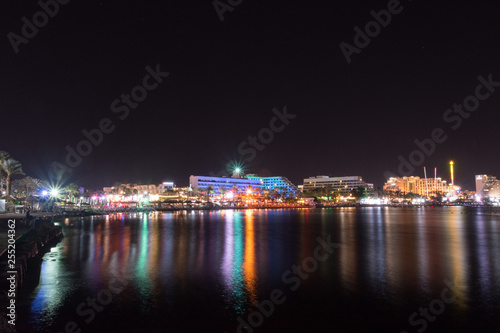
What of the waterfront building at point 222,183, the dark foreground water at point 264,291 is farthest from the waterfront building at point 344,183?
the dark foreground water at point 264,291

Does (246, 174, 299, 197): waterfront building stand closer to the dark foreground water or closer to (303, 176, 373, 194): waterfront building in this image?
(303, 176, 373, 194): waterfront building

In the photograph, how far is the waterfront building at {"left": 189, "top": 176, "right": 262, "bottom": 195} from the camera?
16288cm

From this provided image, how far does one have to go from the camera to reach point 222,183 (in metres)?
175

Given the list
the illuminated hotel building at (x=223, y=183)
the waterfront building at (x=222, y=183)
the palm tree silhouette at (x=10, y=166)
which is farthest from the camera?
the illuminated hotel building at (x=223, y=183)

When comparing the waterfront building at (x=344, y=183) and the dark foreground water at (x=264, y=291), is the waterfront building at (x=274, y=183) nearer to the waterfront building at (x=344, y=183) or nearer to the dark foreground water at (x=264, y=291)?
the waterfront building at (x=344, y=183)

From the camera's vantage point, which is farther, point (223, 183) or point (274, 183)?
point (274, 183)

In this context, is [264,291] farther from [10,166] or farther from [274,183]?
[274,183]

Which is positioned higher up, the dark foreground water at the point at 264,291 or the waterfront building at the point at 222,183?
the waterfront building at the point at 222,183

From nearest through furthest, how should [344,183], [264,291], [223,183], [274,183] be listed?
→ [264,291], [223,183], [344,183], [274,183]

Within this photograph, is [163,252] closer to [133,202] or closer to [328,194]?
[133,202]

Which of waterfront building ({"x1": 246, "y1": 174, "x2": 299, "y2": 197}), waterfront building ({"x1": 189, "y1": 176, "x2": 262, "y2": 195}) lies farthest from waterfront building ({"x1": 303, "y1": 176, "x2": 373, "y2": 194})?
waterfront building ({"x1": 189, "y1": 176, "x2": 262, "y2": 195})

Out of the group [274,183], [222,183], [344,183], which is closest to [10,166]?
[222,183]

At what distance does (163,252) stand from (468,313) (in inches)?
701

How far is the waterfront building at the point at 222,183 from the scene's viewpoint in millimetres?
162875
